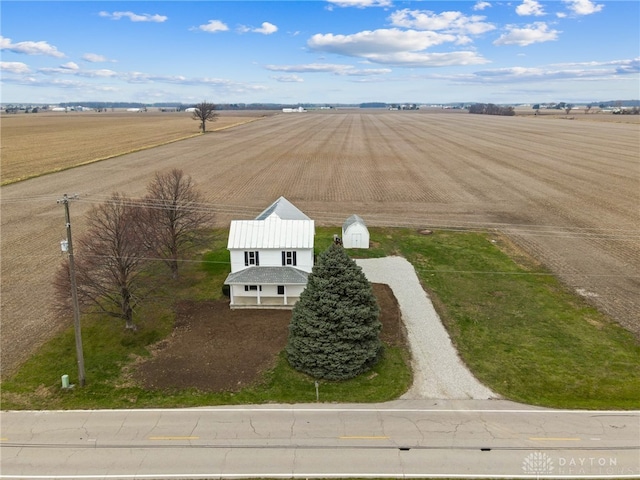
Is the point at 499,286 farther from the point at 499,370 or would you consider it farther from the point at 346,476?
the point at 346,476

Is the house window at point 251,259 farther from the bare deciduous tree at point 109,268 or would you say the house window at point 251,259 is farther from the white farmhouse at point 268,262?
the bare deciduous tree at point 109,268

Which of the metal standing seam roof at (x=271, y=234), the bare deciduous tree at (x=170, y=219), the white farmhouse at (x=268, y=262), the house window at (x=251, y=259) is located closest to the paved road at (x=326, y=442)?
the white farmhouse at (x=268, y=262)

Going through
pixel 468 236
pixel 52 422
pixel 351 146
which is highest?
pixel 351 146

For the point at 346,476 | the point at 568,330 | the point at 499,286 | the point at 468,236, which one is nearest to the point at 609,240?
the point at 468,236

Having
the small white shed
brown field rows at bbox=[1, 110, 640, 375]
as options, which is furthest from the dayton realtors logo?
the small white shed

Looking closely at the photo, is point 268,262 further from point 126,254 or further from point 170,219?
point 126,254

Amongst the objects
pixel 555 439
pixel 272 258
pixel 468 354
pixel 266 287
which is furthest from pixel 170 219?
pixel 555 439
